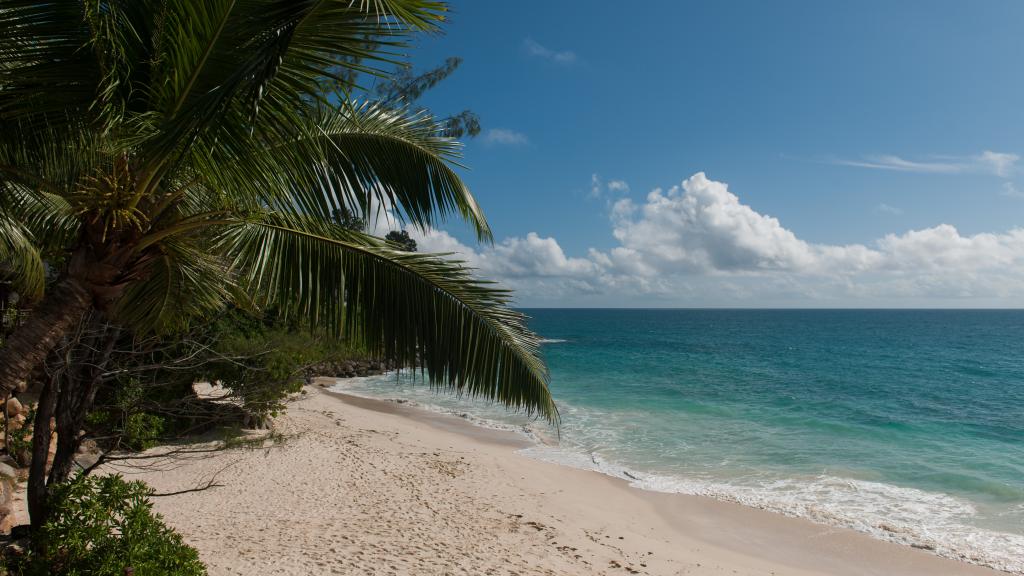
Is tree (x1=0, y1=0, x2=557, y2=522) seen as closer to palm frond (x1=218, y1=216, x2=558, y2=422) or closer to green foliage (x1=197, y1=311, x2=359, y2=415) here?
palm frond (x1=218, y1=216, x2=558, y2=422)

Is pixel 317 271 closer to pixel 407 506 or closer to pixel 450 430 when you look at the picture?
pixel 407 506

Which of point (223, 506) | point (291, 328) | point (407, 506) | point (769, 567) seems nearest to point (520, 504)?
point (407, 506)

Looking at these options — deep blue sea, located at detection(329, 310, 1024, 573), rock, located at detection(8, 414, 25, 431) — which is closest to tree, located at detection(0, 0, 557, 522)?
deep blue sea, located at detection(329, 310, 1024, 573)

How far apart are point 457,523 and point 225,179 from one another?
22.8 ft

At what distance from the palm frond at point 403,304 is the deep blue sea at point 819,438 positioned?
1.49ft

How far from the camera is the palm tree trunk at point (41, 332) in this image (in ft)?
9.44

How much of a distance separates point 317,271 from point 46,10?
1851 millimetres

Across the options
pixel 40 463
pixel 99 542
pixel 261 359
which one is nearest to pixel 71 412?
pixel 40 463

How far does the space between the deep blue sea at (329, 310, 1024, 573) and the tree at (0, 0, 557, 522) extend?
0.68 metres

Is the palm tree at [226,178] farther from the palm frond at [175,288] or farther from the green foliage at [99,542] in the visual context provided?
the green foliage at [99,542]

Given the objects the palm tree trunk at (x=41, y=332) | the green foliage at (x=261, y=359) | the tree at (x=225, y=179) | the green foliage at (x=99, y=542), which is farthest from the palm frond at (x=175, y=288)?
the green foliage at (x=261, y=359)

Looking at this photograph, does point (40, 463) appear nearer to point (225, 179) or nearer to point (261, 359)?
point (225, 179)

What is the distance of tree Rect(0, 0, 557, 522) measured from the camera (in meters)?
2.69

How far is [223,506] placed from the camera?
8.54 m
